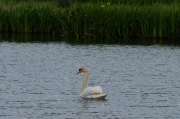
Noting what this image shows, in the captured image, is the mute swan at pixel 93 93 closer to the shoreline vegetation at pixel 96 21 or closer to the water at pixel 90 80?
the water at pixel 90 80

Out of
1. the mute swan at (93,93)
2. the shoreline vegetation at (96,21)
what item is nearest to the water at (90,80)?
the mute swan at (93,93)

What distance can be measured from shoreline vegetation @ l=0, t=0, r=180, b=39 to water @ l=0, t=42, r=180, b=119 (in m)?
2.91

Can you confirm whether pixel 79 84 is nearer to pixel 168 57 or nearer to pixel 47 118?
pixel 47 118

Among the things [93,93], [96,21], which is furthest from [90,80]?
[96,21]

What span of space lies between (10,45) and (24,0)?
12.6m

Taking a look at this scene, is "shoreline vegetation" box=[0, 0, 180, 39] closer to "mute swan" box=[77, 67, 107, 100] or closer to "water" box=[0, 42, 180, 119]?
"water" box=[0, 42, 180, 119]

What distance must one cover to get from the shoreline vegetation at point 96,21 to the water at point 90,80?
291 centimetres

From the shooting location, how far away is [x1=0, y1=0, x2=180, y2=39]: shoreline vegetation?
3542 cm

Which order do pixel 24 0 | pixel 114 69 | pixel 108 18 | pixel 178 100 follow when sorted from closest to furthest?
pixel 178 100 < pixel 114 69 < pixel 108 18 < pixel 24 0

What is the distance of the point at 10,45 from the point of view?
106 ft

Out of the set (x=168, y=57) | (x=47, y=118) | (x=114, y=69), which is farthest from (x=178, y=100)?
(x=168, y=57)

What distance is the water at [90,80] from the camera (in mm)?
17875

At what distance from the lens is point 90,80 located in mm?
22984

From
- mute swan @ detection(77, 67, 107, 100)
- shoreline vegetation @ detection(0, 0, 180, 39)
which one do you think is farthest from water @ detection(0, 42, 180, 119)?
shoreline vegetation @ detection(0, 0, 180, 39)
